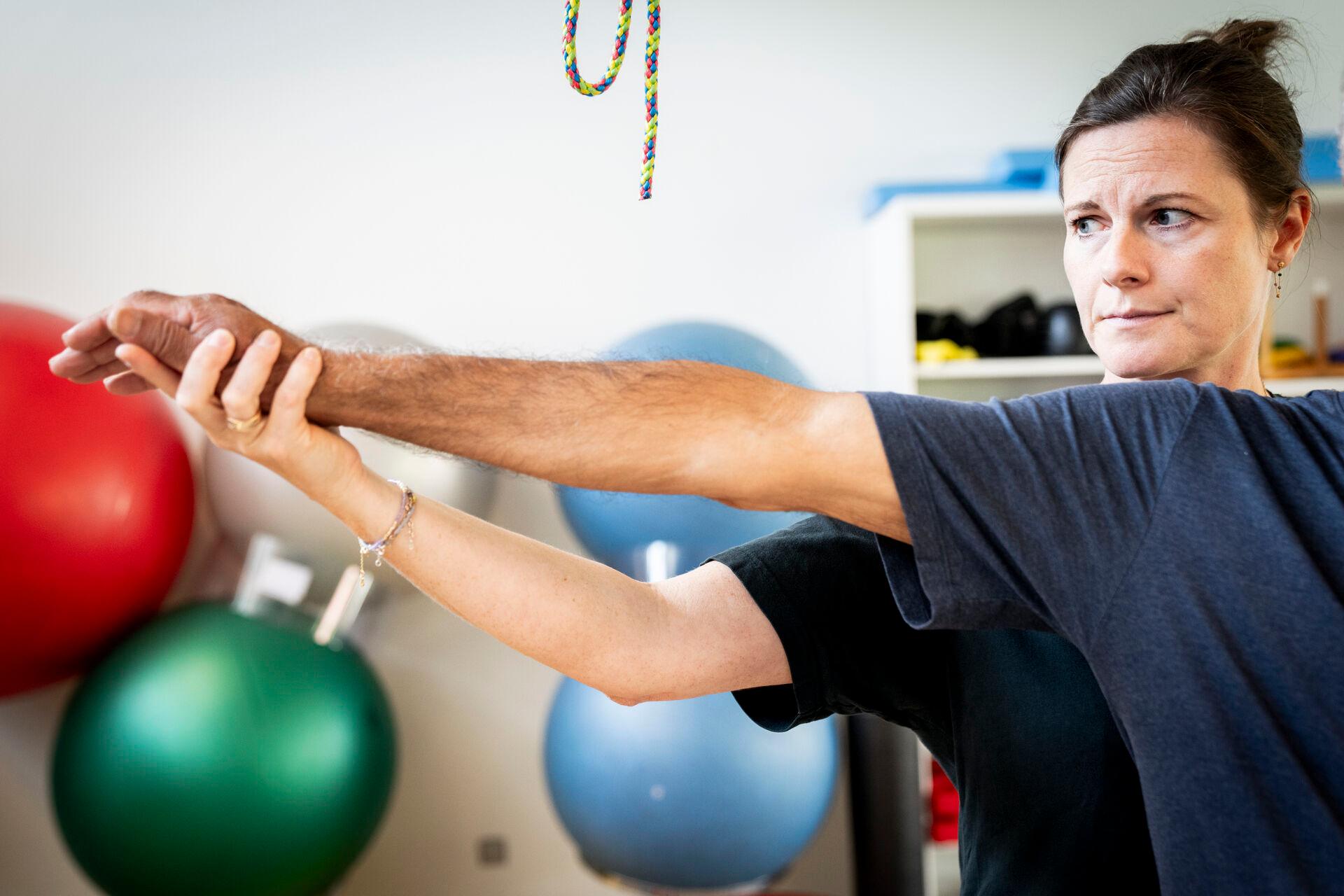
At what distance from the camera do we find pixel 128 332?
2.47 ft

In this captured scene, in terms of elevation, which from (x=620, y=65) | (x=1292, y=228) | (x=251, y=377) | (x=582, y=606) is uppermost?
(x=620, y=65)

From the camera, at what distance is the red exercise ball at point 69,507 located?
2035 mm

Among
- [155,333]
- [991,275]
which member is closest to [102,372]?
[155,333]

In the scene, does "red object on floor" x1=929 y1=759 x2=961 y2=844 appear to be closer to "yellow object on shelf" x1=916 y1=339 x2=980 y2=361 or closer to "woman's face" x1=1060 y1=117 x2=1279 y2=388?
"yellow object on shelf" x1=916 y1=339 x2=980 y2=361

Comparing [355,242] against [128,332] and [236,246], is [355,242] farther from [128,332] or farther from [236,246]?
[128,332]

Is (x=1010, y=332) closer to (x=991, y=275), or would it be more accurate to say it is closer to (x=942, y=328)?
(x=942, y=328)

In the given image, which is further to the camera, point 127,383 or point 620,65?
point 620,65

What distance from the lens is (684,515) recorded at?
2344mm

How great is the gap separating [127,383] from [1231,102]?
1131mm

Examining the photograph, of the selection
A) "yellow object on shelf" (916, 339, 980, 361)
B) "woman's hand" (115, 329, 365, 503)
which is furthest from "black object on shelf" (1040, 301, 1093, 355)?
"woman's hand" (115, 329, 365, 503)

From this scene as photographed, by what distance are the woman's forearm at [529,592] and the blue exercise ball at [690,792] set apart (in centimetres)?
111

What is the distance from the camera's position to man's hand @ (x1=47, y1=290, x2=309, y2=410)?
2.48 ft

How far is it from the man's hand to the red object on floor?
2320 millimetres

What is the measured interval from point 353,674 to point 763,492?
184cm
